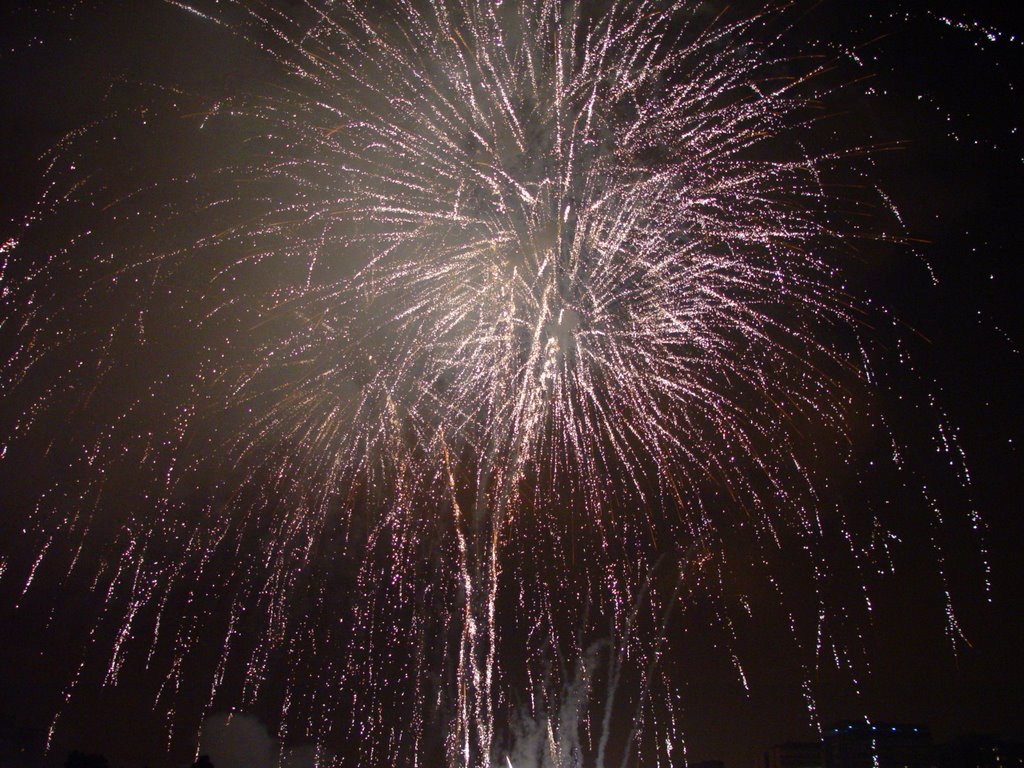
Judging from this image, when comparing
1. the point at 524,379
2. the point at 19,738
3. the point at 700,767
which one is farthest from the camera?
the point at 700,767

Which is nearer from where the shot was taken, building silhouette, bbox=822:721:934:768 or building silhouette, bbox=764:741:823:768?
building silhouette, bbox=822:721:934:768

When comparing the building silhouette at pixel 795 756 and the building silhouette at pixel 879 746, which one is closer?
the building silhouette at pixel 879 746

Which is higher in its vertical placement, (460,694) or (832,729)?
(832,729)

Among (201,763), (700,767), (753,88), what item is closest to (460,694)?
(201,763)

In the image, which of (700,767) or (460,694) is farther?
(700,767)

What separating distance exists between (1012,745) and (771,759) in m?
24.5

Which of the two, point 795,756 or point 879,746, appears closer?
point 879,746

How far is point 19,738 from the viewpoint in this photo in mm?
44250

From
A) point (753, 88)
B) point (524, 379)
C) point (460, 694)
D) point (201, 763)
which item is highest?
point (753, 88)

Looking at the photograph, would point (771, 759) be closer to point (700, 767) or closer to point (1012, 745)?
point (700, 767)

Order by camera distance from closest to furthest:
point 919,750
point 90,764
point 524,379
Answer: point 90,764 → point 524,379 → point 919,750

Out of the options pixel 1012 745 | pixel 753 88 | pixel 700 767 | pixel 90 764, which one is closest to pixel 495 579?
pixel 90 764

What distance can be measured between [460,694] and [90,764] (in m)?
7.47

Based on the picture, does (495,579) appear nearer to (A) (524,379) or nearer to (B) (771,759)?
(A) (524,379)
